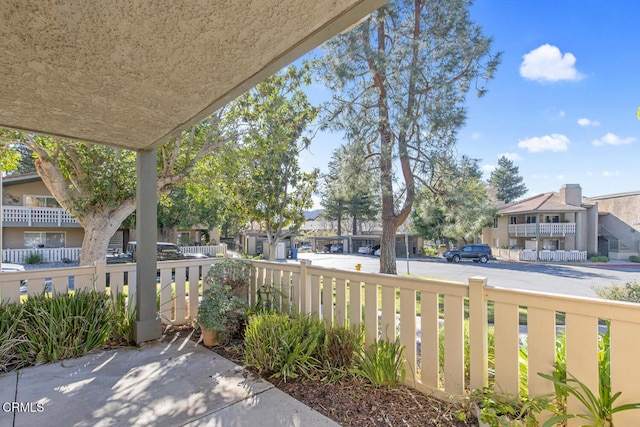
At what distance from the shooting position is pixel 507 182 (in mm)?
37969

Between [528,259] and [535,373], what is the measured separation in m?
25.1

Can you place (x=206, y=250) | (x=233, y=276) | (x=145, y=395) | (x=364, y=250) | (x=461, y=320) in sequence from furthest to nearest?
(x=364, y=250) → (x=206, y=250) → (x=233, y=276) → (x=145, y=395) → (x=461, y=320)

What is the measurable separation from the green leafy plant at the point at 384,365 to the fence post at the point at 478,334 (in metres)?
0.55

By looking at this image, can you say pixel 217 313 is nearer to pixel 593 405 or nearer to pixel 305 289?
pixel 305 289

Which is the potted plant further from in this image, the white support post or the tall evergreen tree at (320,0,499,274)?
the tall evergreen tree at (320,0,499,274)

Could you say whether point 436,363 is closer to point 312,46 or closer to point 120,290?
point 312,46

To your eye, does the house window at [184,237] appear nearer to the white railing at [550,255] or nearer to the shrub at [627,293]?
the shrub at [627,293]

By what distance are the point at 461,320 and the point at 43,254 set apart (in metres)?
20.8

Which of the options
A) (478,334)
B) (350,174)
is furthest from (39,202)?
(478,334)

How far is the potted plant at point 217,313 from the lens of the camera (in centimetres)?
341

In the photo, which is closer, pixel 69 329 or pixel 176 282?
pixel 69 329

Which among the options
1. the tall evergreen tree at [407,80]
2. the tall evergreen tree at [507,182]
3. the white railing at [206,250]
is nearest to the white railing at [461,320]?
the tall evergreen tree at [407,80]

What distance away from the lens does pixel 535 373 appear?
77.4 inches

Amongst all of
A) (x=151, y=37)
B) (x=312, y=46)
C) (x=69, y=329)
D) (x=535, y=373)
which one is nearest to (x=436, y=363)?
(x=535, y=373)
